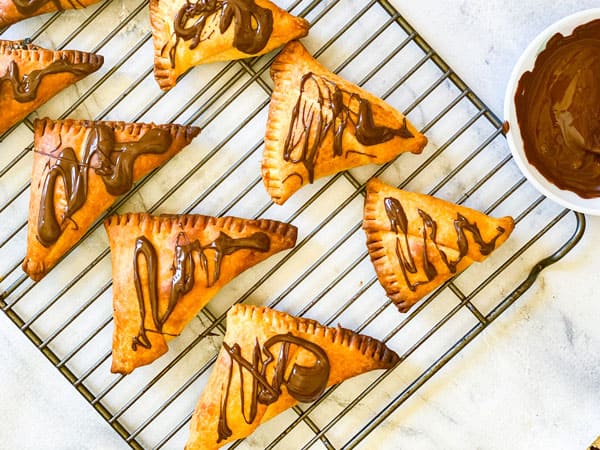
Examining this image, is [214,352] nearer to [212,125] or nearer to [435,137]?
[212,125]

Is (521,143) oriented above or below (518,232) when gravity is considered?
above

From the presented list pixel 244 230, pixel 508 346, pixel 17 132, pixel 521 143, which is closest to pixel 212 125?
pixel 244 230

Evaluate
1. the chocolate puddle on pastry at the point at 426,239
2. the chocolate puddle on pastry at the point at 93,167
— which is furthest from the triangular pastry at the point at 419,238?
the chocolate puddle on pastry at the point at 93,167

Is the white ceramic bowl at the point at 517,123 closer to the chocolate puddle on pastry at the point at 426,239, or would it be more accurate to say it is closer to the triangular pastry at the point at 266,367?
the chocolate puddle on pastry at the point at 426,239

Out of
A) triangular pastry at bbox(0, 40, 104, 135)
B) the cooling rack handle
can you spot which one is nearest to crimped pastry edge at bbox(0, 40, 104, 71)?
triangular pastry at bbox(0, 40, 104, 135)

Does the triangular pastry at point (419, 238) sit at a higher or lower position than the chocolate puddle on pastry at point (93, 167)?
lower

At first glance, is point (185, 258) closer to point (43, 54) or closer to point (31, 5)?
point (43, 54)

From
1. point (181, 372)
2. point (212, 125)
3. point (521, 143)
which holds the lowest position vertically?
point (521, 143)
